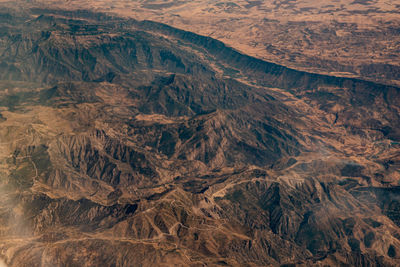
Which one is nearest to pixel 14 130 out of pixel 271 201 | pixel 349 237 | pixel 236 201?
pixel 236 201

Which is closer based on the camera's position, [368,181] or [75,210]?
[75,210]

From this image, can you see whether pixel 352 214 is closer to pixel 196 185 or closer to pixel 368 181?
pixel 368 181

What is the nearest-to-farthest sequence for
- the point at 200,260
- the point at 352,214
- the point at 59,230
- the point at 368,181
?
the point at 200,260, the point at 59,230, the point at 352,214, the point at 368,181

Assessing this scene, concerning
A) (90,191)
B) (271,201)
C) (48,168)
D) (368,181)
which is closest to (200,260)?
(271,201)

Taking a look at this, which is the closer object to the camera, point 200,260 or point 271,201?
point 200,260

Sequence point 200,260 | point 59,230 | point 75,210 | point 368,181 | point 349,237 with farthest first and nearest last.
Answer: point 368,181
point 349,237
point 75,210
point 59,230
point 200,260

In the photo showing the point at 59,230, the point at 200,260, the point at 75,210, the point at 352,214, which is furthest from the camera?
the point at 352,214

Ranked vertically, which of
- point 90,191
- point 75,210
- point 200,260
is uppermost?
point 200,260

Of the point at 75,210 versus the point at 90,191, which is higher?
the point at 75,210

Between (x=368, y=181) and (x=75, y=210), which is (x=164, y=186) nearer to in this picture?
(x=75, y=210)
